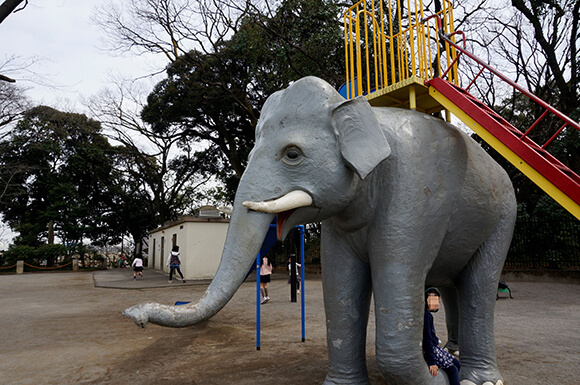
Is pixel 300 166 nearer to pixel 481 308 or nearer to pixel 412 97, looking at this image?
pixel 481 308

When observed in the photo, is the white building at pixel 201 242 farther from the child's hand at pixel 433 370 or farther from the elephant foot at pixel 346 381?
the child's hand at pixel 433 370

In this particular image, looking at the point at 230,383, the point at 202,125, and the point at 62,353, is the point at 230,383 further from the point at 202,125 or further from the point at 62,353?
the point at 202,125

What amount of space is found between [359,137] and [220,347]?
374 cm

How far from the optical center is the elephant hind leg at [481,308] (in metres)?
2.96

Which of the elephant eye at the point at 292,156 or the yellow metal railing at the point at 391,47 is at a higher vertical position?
the yellow metal railing at the point at 391,47

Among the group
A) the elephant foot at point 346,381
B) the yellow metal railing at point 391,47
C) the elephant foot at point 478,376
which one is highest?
the yellow metal railing at point 391,47

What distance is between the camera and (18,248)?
80.8 ft

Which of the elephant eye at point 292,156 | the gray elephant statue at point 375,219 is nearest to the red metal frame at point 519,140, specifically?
the gray elephant statue at point 375,219

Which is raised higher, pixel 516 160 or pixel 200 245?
pixel 516 160

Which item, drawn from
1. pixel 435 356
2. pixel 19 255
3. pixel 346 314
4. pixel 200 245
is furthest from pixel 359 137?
pixel 19 255

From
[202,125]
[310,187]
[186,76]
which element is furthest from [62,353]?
[202,125]

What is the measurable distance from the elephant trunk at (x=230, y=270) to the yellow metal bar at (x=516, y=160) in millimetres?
2243

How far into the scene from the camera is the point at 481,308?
9.83 feet

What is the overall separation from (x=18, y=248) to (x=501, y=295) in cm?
2635
